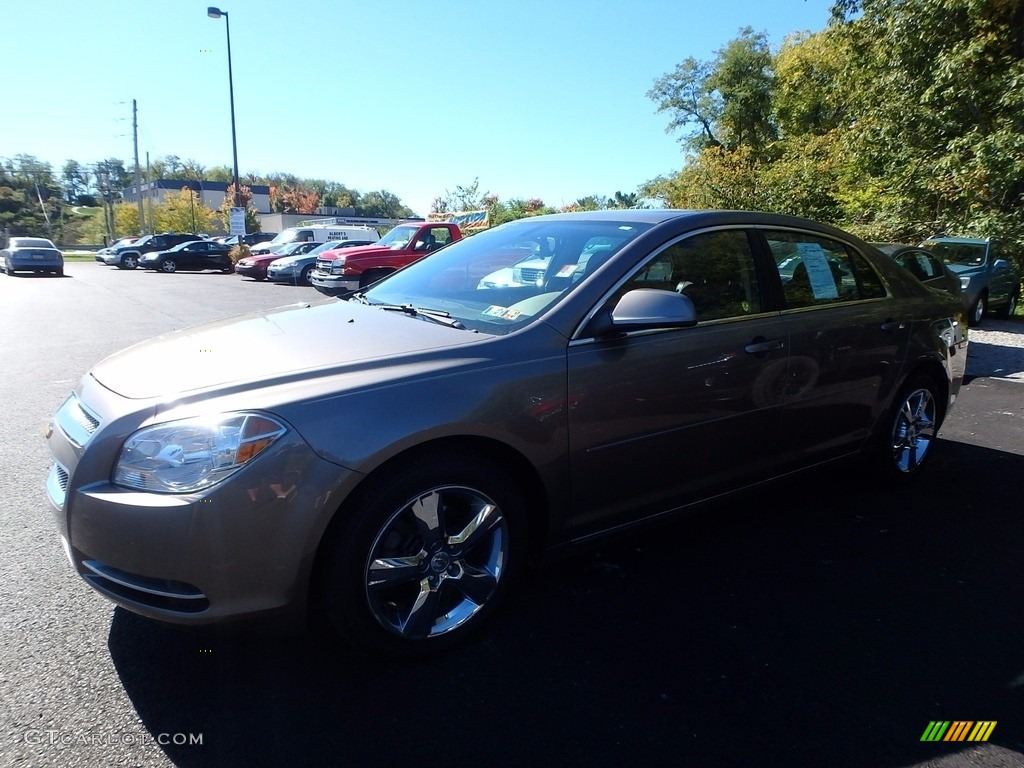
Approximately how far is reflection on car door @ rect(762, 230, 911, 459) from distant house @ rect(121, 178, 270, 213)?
91975mm

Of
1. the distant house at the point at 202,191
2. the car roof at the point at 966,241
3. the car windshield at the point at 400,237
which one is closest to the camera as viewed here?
the car roof at the point at 966,241

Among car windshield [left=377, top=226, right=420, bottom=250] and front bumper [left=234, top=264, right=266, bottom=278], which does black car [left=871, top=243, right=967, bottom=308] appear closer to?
car windshield [left=377, top=226, right=420, bottom=250]

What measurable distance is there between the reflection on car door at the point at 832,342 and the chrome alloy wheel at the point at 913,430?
307mm

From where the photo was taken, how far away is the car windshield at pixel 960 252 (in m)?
12.5

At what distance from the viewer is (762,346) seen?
11.2 feet

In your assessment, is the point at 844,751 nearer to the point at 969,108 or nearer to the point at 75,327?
the point at 75,327

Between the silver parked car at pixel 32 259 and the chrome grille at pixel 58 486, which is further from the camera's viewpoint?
the silver parked car at pixel 32 259

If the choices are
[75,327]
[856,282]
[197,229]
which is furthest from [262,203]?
[856,282]

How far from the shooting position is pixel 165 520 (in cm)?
214

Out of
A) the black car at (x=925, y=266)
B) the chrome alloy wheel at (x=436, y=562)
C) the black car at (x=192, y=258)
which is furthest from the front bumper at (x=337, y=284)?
the black car at (x=192, y=258)

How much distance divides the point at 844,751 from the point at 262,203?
115332 mm

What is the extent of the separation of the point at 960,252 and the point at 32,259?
30.3m

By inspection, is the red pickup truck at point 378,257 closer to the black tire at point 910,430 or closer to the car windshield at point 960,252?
the car windshield at point 960,252

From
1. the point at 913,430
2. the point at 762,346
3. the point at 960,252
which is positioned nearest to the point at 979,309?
the point at 960,252
